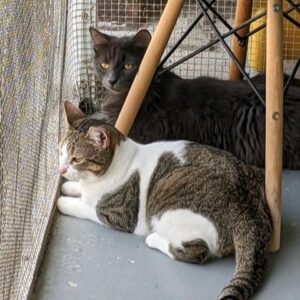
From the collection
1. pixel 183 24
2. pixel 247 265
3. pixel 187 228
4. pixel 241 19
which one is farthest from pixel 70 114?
pixel 183 24

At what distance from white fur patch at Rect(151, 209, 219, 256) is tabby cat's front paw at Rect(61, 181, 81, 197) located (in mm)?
355

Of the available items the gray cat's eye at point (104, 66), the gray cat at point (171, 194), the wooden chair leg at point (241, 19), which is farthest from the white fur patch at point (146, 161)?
the wooden chair leg at point (241, 19)

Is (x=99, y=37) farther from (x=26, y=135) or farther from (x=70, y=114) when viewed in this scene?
(x=26, y=135)

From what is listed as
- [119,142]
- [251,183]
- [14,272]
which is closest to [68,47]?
[119,142]

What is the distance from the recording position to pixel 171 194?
159 cm

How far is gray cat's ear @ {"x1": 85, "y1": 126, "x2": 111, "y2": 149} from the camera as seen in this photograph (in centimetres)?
160

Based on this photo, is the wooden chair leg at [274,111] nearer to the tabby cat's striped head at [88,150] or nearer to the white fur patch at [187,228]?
the white fur patch at [187,228]

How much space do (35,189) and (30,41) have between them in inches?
15.0

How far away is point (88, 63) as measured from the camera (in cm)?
246

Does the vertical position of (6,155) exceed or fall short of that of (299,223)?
it exceeds it

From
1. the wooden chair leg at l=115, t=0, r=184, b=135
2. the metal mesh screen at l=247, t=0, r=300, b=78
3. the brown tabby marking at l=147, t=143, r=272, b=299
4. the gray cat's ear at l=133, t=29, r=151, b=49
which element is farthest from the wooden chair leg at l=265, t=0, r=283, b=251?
the metal mesh screen at l=247, t=0, r=300, b=78

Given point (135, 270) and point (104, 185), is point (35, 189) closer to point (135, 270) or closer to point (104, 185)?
point (104, 185)

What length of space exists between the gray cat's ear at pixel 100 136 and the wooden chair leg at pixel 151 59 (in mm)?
185

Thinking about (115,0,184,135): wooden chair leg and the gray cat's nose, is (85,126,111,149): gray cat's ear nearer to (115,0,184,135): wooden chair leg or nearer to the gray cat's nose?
(115,0,184,135): wooden chair leg
